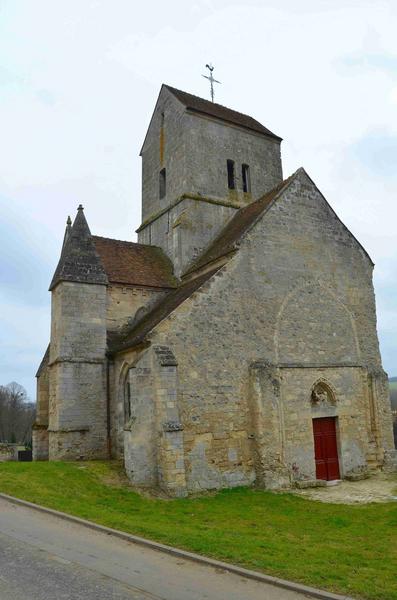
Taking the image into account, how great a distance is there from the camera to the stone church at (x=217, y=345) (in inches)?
614

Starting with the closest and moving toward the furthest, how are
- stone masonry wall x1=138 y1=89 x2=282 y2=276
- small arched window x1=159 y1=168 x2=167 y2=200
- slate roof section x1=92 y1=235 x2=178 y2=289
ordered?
slate roof section x1=92 y1=235 x2=178 y2=289 < stone masonry wall x1=138 y1=89 x2=282 y2=276 < small arched window x1=159 y1=168 x2=167 y2=200

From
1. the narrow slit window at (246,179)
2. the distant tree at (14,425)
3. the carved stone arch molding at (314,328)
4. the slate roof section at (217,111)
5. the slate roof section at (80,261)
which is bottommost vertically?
the distant tree at (14,425)

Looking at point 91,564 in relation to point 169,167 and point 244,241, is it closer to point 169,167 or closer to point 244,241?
point 244,241

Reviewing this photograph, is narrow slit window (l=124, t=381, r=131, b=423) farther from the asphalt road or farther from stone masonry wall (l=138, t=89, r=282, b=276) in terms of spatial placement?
the asphalt road

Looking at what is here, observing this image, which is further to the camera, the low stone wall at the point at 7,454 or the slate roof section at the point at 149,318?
the low stone wall at the point at 7,454

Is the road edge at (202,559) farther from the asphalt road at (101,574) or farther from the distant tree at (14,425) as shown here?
the distant tree at (14,425)

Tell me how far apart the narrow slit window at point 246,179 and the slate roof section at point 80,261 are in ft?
27.7

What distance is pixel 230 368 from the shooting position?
1670 cm

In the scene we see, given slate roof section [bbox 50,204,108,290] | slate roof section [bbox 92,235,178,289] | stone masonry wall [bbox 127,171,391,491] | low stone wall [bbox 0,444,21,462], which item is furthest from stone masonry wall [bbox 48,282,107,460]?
low stone wall [bbox 0,444,21,462]

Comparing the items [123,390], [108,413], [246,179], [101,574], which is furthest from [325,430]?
[101,574]

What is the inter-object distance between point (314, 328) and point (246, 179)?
30.7ft

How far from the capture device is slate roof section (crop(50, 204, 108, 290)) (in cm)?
1911

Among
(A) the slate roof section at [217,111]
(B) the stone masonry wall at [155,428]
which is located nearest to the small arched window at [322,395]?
(B) the stone masonry wall at [155,428]

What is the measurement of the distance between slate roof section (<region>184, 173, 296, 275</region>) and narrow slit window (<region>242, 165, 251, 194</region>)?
1.58 meters
